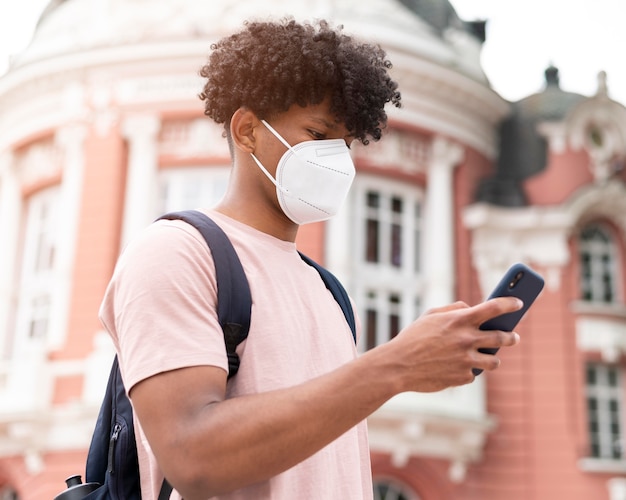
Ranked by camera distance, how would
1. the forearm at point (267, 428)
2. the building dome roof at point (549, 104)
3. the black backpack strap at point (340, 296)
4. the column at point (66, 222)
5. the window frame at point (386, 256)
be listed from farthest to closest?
the building dome roof at point (549, 104)
the window frame at point (386, 256)
the column at point (66, 222)
the black backpack strap at point (340, 296)
the forearm at point (267, 428)

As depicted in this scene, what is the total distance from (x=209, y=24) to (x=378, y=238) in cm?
427

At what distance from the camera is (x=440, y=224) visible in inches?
603

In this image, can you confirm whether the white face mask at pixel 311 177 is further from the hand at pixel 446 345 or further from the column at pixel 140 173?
the column at pixel 140 173

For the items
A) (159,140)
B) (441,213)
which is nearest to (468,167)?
(441,213)

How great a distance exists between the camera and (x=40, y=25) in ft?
59.5

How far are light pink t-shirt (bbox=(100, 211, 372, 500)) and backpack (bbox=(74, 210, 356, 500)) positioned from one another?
2 centimetres

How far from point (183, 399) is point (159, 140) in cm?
1382

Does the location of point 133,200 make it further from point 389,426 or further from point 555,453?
point 555,453

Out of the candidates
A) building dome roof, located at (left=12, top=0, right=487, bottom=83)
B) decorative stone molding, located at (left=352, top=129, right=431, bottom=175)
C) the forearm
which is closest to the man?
the forearm

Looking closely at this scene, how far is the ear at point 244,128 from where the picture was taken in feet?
Result: 6.78

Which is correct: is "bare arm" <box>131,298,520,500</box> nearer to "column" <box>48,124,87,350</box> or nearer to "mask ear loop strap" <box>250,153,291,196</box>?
"mask ear loop strap" <box>250,153,291,196</box>

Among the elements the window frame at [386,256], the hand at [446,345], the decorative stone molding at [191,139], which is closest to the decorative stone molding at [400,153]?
the window frame at [386,256]

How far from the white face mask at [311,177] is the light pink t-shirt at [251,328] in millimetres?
114

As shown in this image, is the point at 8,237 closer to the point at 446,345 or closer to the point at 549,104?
the point at 549,104
